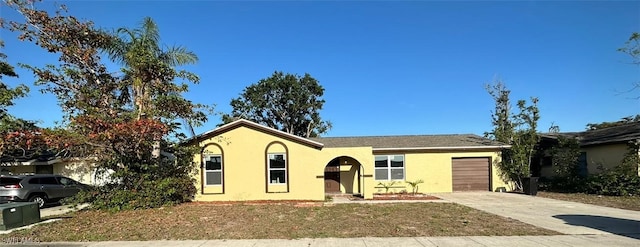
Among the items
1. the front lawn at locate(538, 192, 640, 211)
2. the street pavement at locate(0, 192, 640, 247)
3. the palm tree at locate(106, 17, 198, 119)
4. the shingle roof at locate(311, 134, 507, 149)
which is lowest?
the front lawn at locate(538, 192, 640, 211)

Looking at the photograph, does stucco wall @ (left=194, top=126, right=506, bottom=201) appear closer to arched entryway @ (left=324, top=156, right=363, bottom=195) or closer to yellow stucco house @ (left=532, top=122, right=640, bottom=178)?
arched entryway @ (left=324, top=156, right=363, bottom=195)

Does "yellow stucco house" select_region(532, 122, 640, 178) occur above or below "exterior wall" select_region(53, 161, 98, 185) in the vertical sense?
above

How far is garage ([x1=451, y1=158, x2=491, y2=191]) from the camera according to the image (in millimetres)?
21719

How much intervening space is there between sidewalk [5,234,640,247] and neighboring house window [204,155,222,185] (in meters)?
9.29

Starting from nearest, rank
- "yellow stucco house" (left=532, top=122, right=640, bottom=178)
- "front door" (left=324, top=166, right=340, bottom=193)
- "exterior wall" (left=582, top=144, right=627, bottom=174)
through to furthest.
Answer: "yellow stucco house" (left=532, top=122, right=640, bottom=178), "exterior wall" (left=582, top=144, right=627, bottom=174), "front door" (left=324, top=166, right=340, bottom=193)

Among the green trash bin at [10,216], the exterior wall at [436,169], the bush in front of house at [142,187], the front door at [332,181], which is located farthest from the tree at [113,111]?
the exterior wall at [436,169]

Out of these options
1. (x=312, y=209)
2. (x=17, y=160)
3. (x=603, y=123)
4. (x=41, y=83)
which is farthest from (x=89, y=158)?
(x=603, y=123)

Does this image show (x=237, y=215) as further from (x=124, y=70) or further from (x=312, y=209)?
(x=124, y=70)

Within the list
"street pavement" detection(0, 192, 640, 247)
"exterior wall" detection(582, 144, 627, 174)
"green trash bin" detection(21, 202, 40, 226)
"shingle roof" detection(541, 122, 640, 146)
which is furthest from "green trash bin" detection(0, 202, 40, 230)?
"exterior wall" detection(582, 144, 627, 174)

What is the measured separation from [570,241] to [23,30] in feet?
59.9

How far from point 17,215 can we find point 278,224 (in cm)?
709

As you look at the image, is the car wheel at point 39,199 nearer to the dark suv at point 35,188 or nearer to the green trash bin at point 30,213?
the dark suv at point 35,188

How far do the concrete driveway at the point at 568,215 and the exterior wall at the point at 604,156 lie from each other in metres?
5.30

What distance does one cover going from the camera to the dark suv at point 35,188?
16156mm
